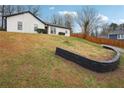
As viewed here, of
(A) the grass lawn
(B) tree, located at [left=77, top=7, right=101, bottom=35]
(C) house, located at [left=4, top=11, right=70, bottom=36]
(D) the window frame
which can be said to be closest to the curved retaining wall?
(A) the grass lawn

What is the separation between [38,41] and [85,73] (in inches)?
185

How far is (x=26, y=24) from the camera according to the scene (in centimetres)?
2212

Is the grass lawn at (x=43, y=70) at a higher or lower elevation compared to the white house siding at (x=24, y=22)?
lower

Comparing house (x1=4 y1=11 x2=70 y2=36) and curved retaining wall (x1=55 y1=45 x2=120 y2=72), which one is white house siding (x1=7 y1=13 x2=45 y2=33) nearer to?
house (x1=4 y1=11 x2=70 y2=36)

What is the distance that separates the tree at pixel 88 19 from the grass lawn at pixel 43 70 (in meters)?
3.62

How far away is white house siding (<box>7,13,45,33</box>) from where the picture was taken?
2134 centimetres

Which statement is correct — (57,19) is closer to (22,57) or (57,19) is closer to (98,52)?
(98,52)

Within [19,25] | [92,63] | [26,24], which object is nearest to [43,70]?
[92,63]

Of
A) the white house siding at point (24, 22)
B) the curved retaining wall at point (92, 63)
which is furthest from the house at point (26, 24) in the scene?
the curved retaining wall at point (92, 63)

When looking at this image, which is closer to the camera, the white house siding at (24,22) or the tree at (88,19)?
the tree at (88,19)

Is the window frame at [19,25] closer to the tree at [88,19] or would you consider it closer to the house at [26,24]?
the house at [26,24]

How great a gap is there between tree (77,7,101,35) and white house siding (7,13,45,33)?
5.54 meters

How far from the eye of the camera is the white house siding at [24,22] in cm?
2134
